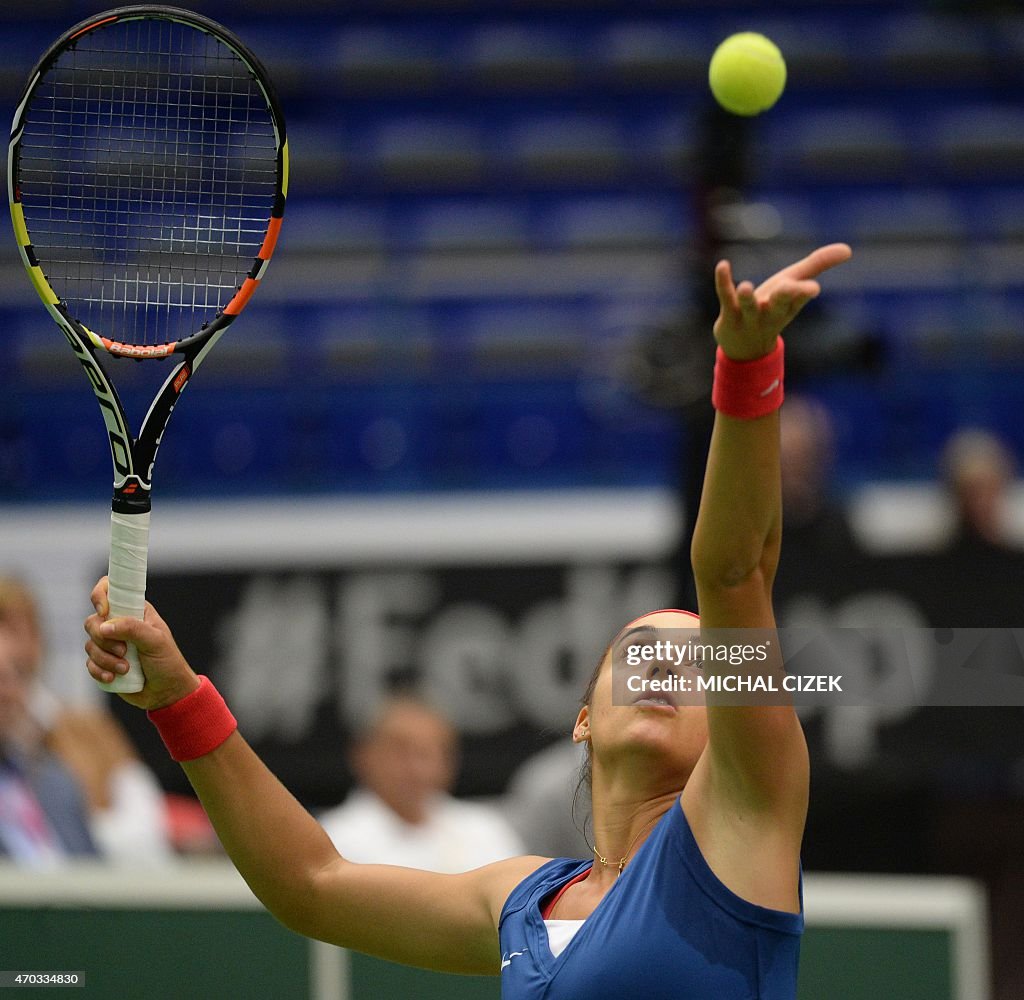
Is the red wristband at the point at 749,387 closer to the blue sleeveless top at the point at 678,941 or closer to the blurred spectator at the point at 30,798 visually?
the blue sleeveless top at the point at 678,941

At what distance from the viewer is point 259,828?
2.44m

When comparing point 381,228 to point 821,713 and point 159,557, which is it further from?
point 821,713

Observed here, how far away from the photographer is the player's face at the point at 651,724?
2.16 meters

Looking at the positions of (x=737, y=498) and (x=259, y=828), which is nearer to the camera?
(x=737, y=498)

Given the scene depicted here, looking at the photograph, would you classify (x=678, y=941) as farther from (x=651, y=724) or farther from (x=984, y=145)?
(x=984, y=145)

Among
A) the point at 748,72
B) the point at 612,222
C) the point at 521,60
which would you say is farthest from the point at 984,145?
the point at 748,72

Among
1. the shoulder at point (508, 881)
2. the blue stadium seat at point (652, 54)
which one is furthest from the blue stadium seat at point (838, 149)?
the shoulder at point (508, 881)

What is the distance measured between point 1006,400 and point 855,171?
1.67 meters

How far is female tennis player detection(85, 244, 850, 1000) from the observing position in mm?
1834

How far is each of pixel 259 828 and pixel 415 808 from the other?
7.95 ft

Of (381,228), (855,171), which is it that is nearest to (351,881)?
(381,228)

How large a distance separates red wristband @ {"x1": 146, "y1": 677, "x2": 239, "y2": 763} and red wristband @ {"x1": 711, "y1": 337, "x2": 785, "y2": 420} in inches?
37.5

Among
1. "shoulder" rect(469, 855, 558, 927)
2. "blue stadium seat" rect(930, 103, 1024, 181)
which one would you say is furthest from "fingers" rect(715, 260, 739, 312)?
"blue stadium seat" rect(930, 103, 1024, 181)

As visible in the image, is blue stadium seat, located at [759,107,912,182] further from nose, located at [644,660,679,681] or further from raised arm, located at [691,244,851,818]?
raised arm, located at [691,244,851,818]
